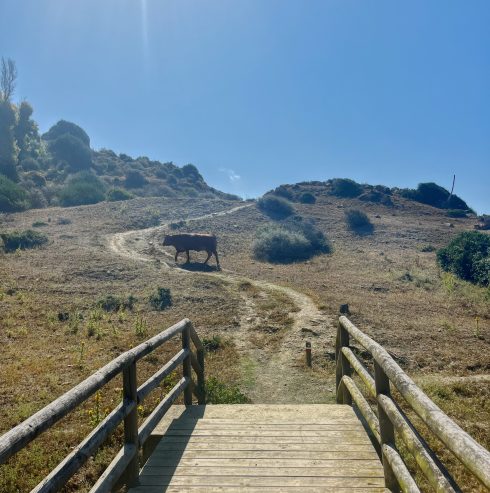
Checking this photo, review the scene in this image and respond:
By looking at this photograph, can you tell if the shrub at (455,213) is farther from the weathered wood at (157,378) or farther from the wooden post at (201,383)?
the weathered wood at (157,378)

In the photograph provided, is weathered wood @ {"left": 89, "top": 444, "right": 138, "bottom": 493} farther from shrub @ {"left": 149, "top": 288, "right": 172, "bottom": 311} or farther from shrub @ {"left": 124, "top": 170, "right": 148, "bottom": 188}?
shrub @ {"left": 124, "top": 170, "right": 148, "bottom": 188}

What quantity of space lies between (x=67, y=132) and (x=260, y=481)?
99249mm

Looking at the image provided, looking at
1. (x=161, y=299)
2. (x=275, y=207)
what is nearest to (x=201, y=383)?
(x=161, y=299)

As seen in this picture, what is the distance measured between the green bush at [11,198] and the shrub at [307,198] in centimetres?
3463

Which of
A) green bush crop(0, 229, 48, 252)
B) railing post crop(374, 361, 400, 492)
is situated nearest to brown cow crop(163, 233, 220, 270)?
green bush crop(0, 229, 48, 252)

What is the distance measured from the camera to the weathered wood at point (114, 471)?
10.9 feet

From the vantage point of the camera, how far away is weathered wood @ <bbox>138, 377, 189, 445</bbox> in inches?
176

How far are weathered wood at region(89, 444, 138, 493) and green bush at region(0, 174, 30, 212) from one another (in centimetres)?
4275

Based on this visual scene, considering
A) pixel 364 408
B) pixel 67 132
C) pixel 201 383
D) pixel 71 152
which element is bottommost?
pixel 201 383

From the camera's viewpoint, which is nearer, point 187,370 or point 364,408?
point 364,408

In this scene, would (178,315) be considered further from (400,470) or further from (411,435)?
(411,435)

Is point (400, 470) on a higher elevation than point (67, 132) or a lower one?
lower

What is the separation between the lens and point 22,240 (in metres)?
26.8

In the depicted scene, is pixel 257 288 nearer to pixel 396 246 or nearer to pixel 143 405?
pixel 143 405
